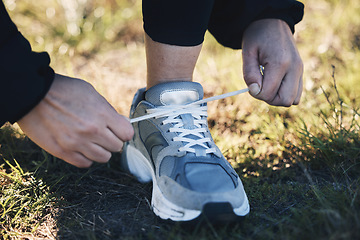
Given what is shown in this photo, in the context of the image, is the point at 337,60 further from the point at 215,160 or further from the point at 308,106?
the point at 215,160

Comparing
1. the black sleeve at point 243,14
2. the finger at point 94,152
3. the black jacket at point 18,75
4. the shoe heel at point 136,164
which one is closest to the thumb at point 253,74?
the black sleeve at point 243,14

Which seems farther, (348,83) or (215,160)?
(348,83)

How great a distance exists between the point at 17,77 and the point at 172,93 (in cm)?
57

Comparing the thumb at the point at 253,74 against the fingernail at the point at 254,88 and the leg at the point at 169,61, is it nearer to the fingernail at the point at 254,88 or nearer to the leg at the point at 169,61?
the fingernail at the point at 254,88

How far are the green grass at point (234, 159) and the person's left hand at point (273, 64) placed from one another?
0.30 metres

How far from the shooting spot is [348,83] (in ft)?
6.48

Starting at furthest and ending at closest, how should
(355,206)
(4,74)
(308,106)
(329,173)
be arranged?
(308,106), (329,173), (355,206), (4,74)

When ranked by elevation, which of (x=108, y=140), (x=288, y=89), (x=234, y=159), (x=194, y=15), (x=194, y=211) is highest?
(x=194, y=15)

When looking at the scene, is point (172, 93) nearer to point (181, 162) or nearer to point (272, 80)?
point (181, 162)

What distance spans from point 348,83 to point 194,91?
1.17 m

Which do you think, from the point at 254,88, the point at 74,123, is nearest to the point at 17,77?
the point at 74,123

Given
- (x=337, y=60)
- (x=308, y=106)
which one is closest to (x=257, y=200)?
(x=308, y=106)

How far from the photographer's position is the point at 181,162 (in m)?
1.15

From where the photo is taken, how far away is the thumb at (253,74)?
49.9 inches
